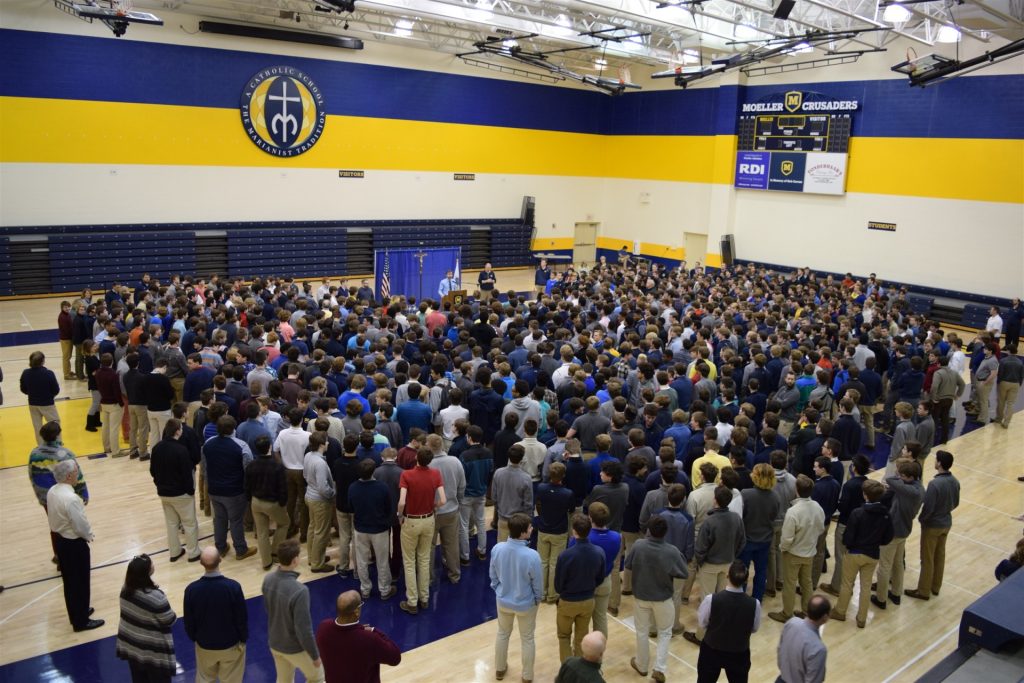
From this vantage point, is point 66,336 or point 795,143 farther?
point 795,143

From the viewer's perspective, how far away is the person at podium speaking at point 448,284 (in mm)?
18922

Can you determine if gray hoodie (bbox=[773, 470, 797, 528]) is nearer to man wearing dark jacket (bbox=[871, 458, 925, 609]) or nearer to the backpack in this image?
man wearing dark jacket (bbox=[871, 458, 925, 609])

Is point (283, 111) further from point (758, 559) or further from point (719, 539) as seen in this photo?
point (719, 539)

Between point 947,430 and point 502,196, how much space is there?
1911 cm

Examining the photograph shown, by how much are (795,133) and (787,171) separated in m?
1.20

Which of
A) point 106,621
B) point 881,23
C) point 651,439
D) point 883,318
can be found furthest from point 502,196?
point 106,621

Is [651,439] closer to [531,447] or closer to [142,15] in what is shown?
[531,447]

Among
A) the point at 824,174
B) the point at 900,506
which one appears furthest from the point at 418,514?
the point at 824,174

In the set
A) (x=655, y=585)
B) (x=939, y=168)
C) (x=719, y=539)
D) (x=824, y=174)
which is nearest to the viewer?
(x=655, y=585)

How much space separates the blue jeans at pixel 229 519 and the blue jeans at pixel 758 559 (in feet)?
15.5

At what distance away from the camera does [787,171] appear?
2377cm

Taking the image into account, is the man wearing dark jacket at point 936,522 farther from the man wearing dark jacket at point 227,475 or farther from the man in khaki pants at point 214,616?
the man wearing dark jacket at point 227,475

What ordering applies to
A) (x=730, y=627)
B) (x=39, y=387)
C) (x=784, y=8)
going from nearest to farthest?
(x=730, y=627) → (x=39, y=387) → (x=784, y=8)

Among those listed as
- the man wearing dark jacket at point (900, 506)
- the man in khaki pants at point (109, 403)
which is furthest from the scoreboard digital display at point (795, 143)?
the man in khaki pants at point (109, 403)
